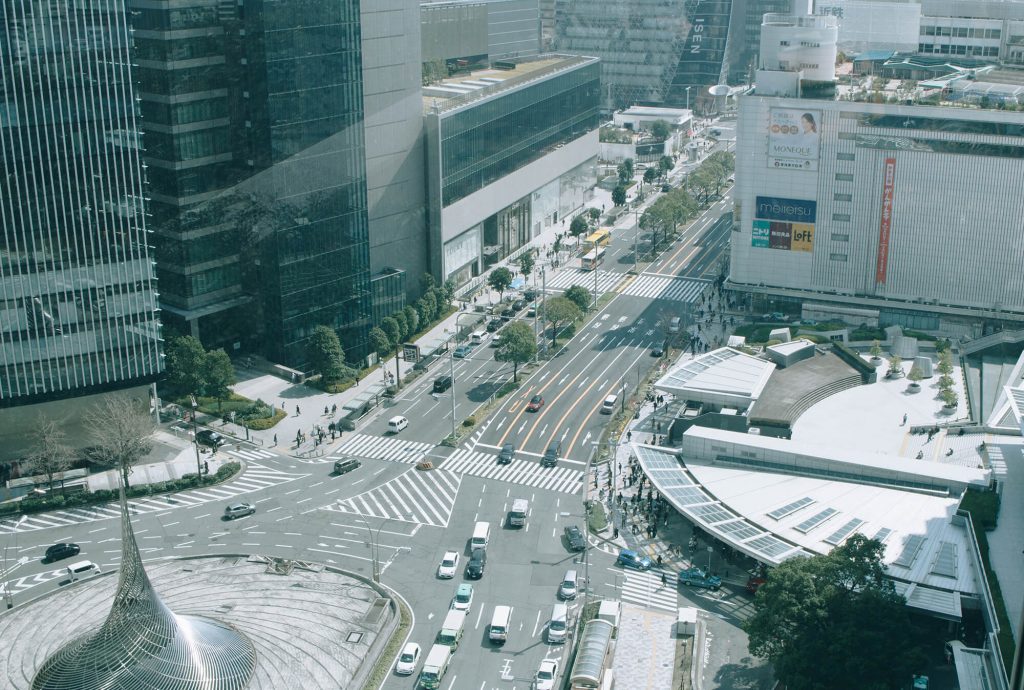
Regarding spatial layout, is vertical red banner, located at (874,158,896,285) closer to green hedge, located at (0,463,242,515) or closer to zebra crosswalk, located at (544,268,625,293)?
zebra crosswalk, located at (544,268,625,293)

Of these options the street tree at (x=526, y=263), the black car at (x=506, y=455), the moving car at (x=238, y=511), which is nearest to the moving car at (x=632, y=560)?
the black car at (x=506, y=455)

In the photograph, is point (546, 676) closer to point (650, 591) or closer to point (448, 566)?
point (650, 591)

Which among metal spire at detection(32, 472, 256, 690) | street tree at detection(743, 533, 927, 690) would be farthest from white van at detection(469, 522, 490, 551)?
street tree at detection(743, 533, 927, 690)

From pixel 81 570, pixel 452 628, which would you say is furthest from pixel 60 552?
pixel 452 628

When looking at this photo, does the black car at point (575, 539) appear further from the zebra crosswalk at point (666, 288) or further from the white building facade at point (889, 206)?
the zebra crosswalk at point (666, 288)

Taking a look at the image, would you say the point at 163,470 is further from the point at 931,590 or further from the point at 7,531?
the point at 931,590

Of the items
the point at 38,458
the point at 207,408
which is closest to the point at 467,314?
the point at 207,408
